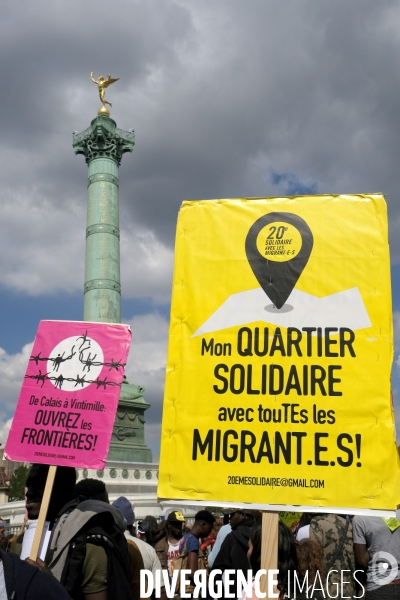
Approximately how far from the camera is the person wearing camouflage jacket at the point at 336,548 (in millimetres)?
3510

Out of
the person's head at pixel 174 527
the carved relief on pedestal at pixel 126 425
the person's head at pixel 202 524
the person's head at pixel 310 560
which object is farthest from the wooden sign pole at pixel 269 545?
the carved relief on pedestal at pixel 126 425

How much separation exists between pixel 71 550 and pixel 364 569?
183 cm

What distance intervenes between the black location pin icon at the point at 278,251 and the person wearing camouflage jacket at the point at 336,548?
1.48 metres

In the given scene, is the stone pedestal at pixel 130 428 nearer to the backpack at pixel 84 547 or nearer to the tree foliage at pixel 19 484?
the tree foliage at pixel 19 484

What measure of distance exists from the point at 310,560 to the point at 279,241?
4.74 ft

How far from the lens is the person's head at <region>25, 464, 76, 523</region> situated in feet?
10.6

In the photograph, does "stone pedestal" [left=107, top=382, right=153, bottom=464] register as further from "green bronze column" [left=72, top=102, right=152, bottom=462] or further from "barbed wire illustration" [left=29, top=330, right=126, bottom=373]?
"barbed wire illustration" [left=29, top=330, right=126, bottom=373]

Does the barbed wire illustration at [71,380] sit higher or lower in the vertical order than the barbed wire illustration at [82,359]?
lower

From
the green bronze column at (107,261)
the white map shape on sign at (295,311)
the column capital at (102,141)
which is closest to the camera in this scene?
the white map shape on sign at (295,311)

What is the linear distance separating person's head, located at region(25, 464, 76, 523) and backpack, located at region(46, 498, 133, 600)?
1.49 feet

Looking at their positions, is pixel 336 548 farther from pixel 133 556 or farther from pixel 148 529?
pixel 148 529

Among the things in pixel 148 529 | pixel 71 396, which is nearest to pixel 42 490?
pixel 71 396

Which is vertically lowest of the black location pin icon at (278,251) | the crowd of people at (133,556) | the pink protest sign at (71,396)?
the crowd of people at (133,556)

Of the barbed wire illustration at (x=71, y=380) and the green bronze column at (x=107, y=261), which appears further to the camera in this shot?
the green bronze column at (x=107, y=261)
